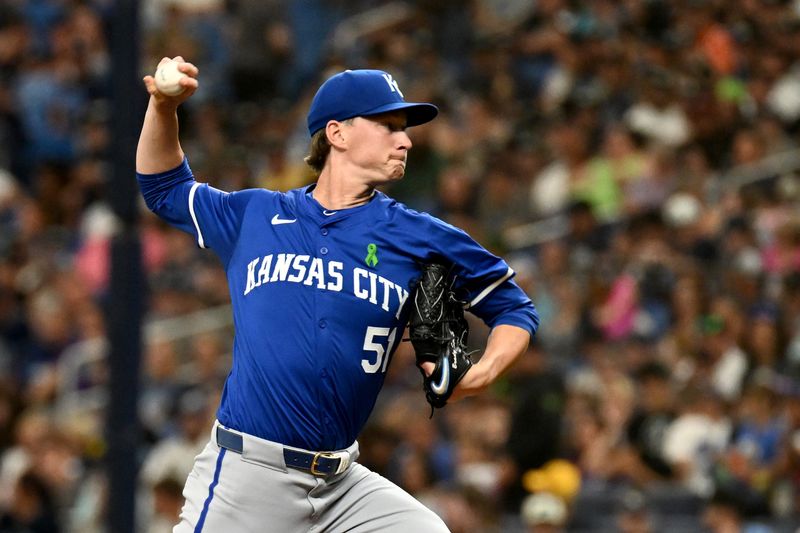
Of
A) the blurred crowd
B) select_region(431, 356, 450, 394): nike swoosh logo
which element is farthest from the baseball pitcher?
the blurred crowd

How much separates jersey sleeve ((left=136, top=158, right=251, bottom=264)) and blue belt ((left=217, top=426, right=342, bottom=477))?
63cm

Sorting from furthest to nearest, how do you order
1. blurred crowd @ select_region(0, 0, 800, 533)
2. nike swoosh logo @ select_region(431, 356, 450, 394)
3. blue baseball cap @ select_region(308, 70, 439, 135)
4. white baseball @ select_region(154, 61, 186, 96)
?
blurred crowd @ select_region(0, 0, 800, 533), blue baseball cap @ select_region(308, 70, 439, 135), white baseball @ select_region(154, 61, 186, 96), nike swoosh logo @ select_region(431, 356, 450, 394)

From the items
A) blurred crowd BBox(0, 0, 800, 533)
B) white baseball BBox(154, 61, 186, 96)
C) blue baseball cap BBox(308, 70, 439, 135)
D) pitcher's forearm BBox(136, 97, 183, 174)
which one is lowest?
blurred crowd BBox(0, 0, 800, 533)

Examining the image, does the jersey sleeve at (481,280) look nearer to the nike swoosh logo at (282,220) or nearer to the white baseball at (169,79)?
the nike swoosh logo at (282,220)

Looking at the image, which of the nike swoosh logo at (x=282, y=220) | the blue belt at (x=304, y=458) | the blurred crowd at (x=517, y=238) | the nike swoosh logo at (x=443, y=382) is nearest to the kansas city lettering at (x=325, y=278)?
the nike swoosh logo at (x=282, y=220)

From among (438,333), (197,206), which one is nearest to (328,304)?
(438,333)

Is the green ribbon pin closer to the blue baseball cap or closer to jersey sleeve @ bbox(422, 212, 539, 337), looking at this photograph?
jersey sleeve @ bbox(422, 212, 539, 337)

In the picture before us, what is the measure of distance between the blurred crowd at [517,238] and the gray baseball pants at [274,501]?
271 cm

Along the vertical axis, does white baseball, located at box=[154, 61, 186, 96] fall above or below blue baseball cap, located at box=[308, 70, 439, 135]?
above

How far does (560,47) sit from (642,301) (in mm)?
3577

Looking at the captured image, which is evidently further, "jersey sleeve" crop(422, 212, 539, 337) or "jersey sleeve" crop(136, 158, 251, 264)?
"jersey sleeve" crop(136, 158, 251, 264)

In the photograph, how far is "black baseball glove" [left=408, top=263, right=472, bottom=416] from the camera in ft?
15.1

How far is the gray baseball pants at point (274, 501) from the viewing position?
4.64 m

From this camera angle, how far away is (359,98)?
486 cm
